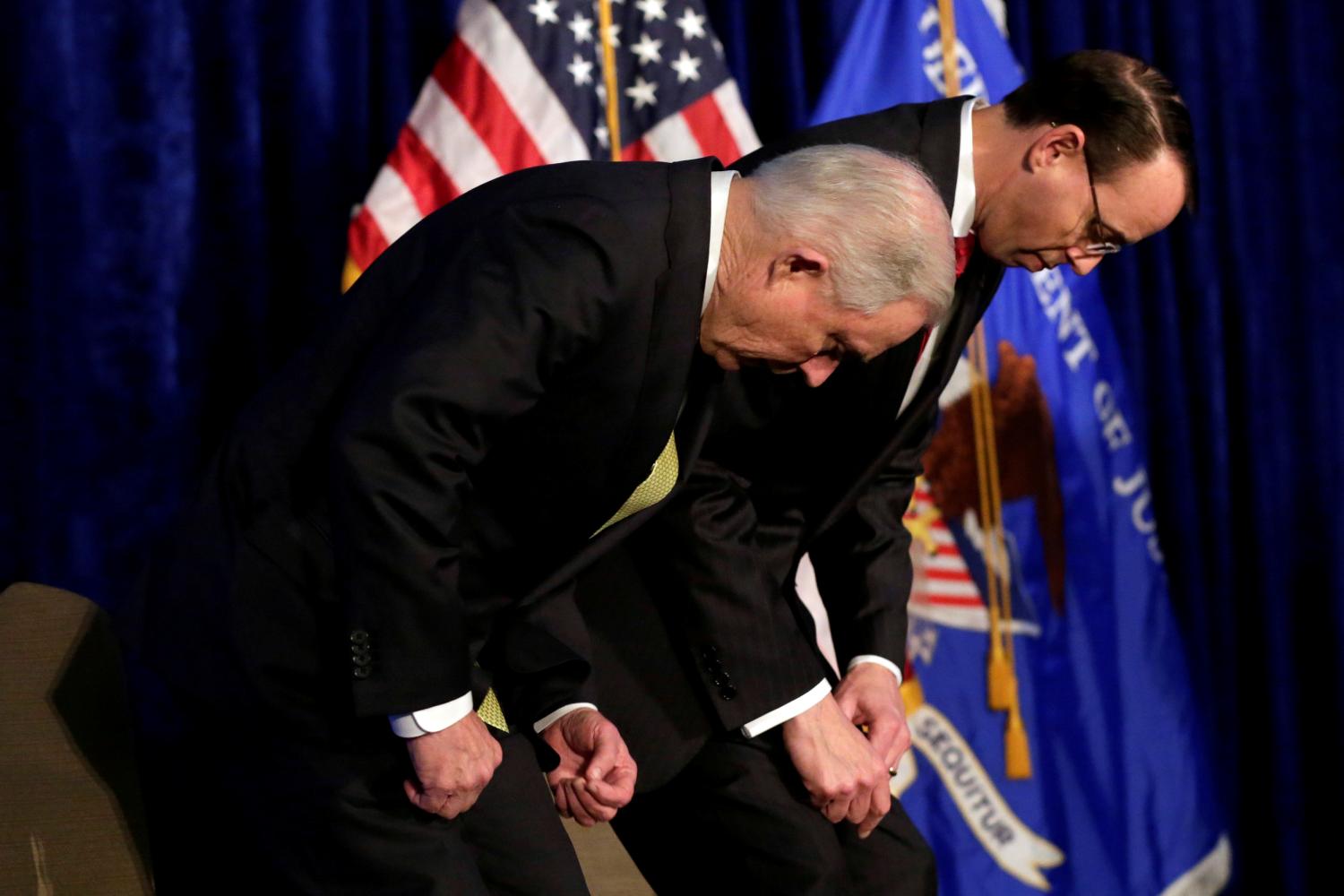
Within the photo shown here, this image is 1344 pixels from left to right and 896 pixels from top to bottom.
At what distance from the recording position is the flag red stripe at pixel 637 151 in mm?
2938

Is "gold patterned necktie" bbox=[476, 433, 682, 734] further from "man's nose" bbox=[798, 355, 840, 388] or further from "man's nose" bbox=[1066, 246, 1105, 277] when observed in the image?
"man's nose" bbox=[1066, 246, 1105, 277]

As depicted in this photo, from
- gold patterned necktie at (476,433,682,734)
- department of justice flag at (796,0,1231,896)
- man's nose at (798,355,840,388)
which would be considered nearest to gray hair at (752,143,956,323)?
man's nose at (798,355,840,388)

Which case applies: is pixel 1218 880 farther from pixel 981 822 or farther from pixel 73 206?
pixel 73 206

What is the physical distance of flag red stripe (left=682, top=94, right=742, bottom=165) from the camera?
292 centimetres

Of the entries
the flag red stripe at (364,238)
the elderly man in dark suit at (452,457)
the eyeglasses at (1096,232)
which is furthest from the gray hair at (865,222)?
the flag red stripe at (364,238)

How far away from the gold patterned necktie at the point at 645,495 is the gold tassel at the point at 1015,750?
5.47 feet

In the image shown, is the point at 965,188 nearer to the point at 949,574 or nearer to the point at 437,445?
the point at 437,445

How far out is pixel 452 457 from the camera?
132cm

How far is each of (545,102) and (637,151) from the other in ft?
0.75

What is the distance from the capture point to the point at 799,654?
184 centimetres

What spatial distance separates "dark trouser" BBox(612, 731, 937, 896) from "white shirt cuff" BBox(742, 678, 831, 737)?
0.07 feet

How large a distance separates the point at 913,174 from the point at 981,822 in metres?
1.99

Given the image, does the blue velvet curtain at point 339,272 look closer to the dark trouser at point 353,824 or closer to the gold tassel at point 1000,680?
the gold tassel at point 1000,680

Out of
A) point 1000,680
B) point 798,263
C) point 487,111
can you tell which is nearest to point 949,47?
point 487,111
